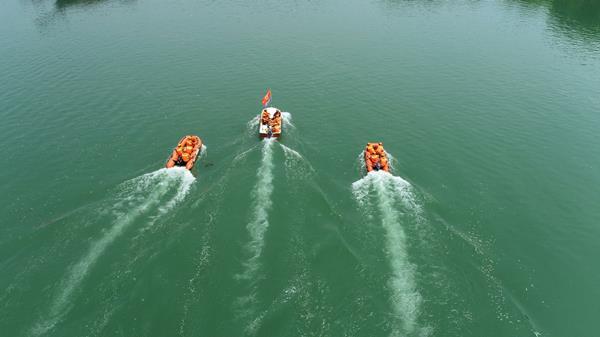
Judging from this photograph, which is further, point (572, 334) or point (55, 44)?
point (55, 44)

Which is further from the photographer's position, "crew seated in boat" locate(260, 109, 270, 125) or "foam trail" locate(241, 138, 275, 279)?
"crew seated in boat" locate(260, 109, 270, 125)

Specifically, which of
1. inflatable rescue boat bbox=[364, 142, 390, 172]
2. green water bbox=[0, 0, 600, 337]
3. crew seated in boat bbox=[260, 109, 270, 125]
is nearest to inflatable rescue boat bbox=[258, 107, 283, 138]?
crew seated in boat bbox=[260, 109, 270, 125]

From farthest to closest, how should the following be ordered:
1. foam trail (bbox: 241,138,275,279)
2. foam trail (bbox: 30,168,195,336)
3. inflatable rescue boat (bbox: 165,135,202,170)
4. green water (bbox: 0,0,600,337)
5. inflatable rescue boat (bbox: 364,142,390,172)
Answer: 1. inflatable rescue boat (bbox: 165,135,202,170)
2. inflatable rescue boat (bbox: 364,142,390,172)
3. foam trail (bbox: 241,138,275,279)
4. green water (bbox: 0,0,600,337)
5. foam trail (bbox: 30,168,195,336)

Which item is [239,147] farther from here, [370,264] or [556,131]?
[556,131]

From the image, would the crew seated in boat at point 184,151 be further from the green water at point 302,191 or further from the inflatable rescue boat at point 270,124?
the inflatable rescue boat at point 270,124

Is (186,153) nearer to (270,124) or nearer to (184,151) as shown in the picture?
(184,151)

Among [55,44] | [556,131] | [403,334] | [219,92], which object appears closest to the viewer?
[403,334]

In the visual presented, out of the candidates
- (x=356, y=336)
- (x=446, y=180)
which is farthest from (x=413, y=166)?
(x=356, y=336)

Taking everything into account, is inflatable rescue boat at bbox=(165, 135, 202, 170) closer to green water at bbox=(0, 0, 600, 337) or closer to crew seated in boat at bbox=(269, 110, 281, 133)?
green water at bbox=(0, 0, 600, 337)
